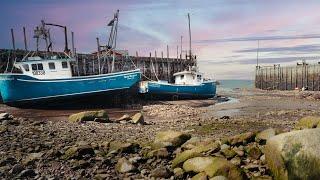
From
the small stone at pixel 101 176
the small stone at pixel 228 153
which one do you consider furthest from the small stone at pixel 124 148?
the small stone at pixel 228 153

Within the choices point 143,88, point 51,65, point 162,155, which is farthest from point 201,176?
point 143,88

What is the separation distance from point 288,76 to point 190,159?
222 feet

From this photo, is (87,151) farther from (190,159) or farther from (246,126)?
(246,126)

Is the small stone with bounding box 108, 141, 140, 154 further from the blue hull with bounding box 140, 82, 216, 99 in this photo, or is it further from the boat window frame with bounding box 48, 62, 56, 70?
the blue hull with bounding box 140, 82, 216, 99

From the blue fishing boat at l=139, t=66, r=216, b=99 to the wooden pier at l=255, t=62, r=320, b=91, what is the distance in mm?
23006

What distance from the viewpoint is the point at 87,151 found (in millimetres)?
11773

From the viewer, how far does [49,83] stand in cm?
3409

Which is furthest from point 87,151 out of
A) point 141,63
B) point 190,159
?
point 141,63

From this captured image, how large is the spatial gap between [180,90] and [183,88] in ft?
1.50

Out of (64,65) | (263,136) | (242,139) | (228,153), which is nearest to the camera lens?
(228,153)

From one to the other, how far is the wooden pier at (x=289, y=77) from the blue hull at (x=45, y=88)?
1588 inches

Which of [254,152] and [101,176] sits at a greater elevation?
[254,152]

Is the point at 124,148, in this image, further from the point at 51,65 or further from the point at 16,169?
the point at 51,65

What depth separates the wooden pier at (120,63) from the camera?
41.7 meters
